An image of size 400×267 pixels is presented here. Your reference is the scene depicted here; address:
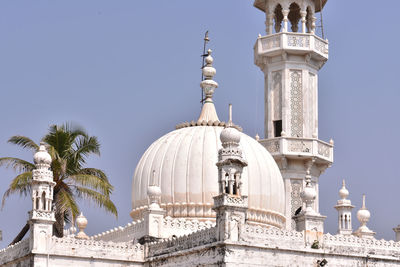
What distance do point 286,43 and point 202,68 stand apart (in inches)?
286

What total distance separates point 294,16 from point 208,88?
39.2ft

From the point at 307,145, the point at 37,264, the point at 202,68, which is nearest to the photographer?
the point at 37,264

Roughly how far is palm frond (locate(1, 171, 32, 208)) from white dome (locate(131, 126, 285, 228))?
180 inches

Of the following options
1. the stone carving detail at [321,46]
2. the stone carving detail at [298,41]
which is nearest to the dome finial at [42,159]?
the stone carving detail at [298,41]

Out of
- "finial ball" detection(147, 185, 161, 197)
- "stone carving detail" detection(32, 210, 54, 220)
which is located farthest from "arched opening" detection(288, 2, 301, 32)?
"stone carving detail" detection(32, 210, 54, 220)

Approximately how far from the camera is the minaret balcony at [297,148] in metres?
47.7

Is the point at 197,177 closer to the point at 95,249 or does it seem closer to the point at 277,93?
the point at 95,249

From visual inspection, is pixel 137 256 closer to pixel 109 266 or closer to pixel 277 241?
pixel 109 266

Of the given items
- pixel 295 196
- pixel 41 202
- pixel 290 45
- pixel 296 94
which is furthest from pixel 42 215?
pixel 290 45

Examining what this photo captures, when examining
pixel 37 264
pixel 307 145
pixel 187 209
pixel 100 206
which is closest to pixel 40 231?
pixel 37 264

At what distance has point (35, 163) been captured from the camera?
34.8 meters

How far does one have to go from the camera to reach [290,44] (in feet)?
161

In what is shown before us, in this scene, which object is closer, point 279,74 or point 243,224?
point 243,224

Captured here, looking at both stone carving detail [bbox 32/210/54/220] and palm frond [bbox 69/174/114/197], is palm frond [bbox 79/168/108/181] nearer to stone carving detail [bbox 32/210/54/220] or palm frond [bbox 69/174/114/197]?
palm frond [bbox 69/174/114/197]
